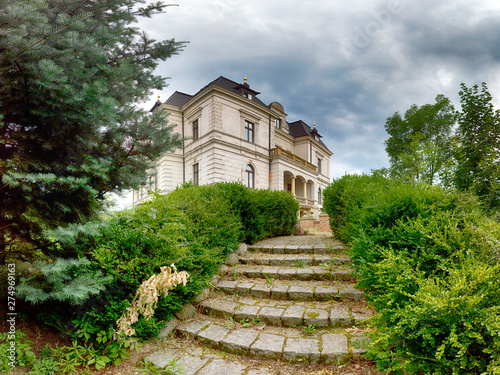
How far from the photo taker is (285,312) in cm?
333

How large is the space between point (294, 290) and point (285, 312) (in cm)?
55

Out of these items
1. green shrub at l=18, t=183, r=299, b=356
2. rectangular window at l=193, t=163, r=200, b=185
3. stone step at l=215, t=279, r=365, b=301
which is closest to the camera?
green shrub at l=18, t=183, r=299, b=356

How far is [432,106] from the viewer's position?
20.3m

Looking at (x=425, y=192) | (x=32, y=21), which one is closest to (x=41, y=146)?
(x=32, y=21)

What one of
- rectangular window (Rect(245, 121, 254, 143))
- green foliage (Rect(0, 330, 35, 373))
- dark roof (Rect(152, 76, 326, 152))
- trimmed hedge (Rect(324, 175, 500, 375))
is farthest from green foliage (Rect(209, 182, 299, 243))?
dark roof (Rect(152, 76, 326, 152))

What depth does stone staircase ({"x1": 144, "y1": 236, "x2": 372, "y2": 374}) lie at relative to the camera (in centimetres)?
267

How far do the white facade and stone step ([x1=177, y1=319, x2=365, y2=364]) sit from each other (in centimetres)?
1461

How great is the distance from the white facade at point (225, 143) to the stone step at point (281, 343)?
14610 mm

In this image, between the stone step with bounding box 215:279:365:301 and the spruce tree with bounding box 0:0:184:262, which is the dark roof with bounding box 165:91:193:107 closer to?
the spruce tree with bounding box 0:0:184:262

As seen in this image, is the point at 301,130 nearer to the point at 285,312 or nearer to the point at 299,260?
the point at 299,260

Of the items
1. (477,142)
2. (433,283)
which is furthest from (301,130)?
(433,283)

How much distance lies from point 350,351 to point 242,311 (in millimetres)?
1427

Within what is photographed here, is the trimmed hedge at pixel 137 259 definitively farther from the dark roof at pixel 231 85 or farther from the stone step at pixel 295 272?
the dark roof at pixel 231 85

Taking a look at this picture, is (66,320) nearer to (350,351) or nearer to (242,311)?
(242,311)
